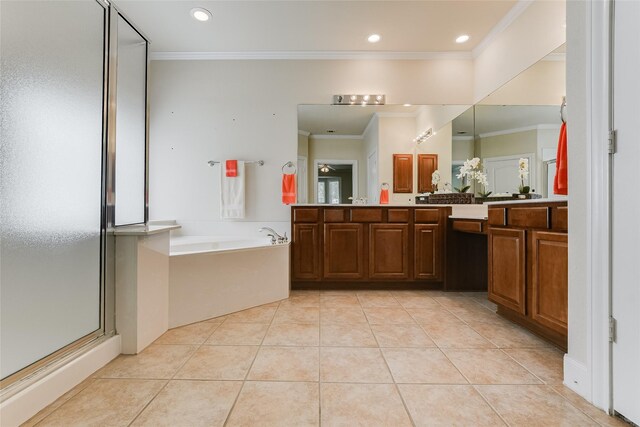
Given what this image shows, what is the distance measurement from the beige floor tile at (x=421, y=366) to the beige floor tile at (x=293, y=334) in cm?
45

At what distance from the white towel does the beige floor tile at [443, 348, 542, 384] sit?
2406mm

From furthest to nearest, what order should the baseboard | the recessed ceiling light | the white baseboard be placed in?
1. the recessed ceiling light
2. the baseboard
3. the white baseboard

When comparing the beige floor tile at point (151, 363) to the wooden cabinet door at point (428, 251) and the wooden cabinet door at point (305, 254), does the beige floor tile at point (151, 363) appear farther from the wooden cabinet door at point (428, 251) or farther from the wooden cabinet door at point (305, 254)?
the wooden cabinet door at point (428, 251)

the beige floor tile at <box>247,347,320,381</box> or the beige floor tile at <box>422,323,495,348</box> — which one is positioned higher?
the beige floor tile at <box>247,347,320,381</box>

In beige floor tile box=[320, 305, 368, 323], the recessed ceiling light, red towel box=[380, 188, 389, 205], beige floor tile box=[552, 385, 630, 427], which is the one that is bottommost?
beige floor tile box=[320, 305, 368, 323]

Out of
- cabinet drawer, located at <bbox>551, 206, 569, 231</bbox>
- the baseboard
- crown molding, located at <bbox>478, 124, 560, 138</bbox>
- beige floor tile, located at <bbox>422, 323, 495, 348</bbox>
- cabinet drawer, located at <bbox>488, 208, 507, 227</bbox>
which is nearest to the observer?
the baseboard

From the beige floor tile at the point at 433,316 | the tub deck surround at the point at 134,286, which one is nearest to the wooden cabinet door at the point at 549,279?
the beige floor tile at the point at 433,316

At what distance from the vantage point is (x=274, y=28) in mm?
2756

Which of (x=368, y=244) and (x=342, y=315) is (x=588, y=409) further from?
(x=368, y=244)

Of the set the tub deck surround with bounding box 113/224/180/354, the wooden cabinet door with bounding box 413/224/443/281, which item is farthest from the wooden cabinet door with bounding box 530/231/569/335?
the tub deck surround with bounding box 113/224/180/354

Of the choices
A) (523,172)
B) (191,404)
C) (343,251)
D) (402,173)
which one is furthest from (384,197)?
(191,404)

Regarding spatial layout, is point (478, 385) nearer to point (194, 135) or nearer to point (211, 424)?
point (211, 424)

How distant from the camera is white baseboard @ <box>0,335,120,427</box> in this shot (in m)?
1.02

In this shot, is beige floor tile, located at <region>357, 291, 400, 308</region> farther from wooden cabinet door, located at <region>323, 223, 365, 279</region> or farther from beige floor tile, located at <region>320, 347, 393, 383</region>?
beige floor tile, located at <region>320, 347, 393, 383</region>
